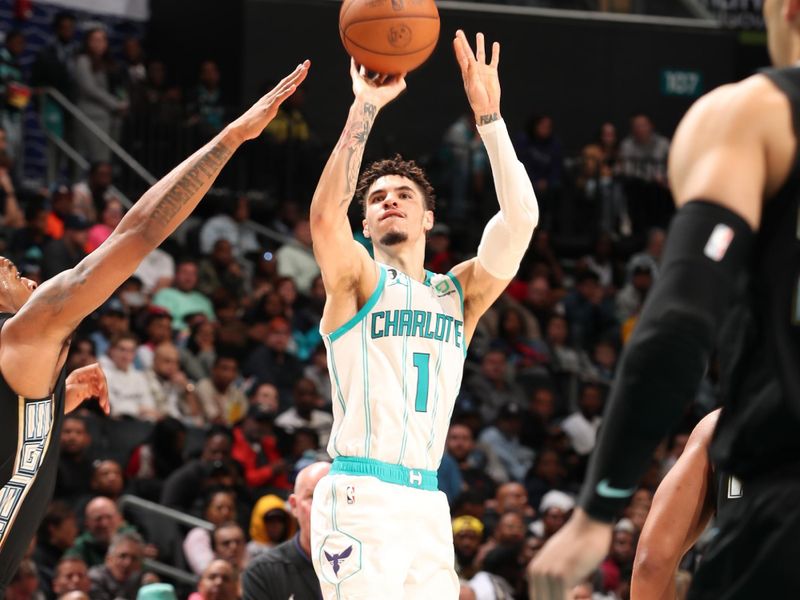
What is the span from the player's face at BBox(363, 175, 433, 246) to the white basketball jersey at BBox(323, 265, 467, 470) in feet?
0.73

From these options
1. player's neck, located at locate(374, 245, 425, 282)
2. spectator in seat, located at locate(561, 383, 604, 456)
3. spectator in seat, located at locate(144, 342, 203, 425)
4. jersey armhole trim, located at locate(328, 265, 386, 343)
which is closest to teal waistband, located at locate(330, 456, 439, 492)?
jersey armhole trim, located at locate(328, 265, 386, 343)

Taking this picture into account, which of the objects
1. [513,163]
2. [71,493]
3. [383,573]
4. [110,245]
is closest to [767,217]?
[110,245]

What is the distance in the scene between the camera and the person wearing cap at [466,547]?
431 inches

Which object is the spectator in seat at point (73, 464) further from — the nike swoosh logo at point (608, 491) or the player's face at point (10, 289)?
the nike swoosh logo at point (608, 491)

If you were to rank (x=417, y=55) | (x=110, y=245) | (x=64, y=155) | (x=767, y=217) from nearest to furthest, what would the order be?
(x=767, y=217) → (x=110, y=245) → (x=417, y=55) → (x=64, y=155)

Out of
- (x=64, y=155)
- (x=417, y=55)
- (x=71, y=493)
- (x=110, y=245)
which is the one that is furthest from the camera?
(x=64, y=155)

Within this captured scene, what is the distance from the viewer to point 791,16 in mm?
2641

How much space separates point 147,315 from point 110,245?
874 centimetres

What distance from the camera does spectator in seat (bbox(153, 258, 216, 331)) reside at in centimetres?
1402

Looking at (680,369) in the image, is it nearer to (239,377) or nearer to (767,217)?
(767,217)

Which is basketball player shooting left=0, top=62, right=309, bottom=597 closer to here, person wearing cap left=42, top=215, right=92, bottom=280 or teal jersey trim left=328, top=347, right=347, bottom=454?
teal jersey trim left=328, top=347, right=347, bottom=454

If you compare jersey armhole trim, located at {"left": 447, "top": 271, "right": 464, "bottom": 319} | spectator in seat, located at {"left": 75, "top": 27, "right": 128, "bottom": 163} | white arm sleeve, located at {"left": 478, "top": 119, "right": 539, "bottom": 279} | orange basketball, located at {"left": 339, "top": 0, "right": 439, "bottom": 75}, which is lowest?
jersey armhole trim, located at {"left": 447, "top": 271, "right": 464, "bottom": 319}

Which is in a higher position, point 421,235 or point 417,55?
point 417,55

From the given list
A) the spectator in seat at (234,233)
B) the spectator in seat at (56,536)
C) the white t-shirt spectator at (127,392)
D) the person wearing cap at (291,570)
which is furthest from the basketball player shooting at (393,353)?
the spectator in seat at (234,233)
